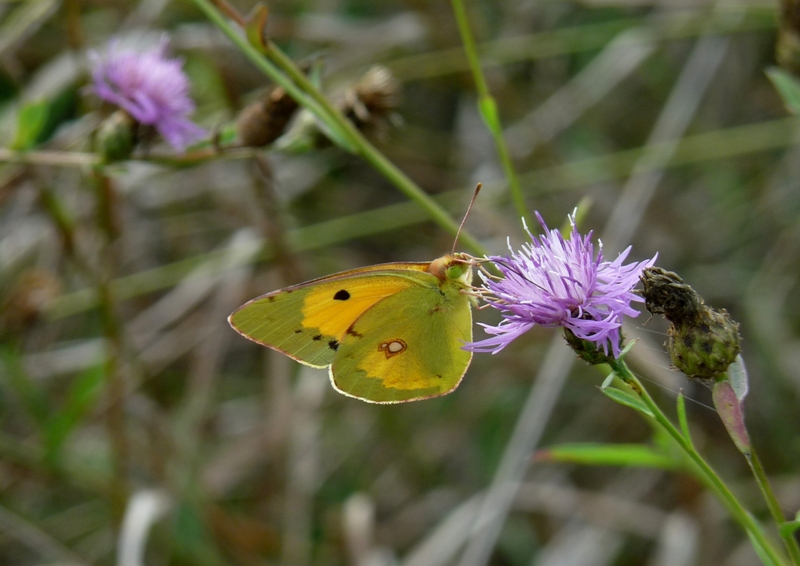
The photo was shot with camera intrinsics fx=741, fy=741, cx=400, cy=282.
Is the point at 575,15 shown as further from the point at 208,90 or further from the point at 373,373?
the point at 373,373

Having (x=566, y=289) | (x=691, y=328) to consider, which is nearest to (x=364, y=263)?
(x=566, y=289)

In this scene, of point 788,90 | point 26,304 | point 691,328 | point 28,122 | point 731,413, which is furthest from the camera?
point 26,304

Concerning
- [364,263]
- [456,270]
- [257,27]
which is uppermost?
[364,263]

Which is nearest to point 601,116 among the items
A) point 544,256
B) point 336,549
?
point 336,549

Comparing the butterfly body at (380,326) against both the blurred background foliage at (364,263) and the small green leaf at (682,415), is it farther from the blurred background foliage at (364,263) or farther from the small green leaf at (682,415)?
the blurred background foliage at (364,263)

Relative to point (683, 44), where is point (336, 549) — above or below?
below

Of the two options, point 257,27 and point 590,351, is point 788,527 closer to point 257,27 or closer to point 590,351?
point 590,351
